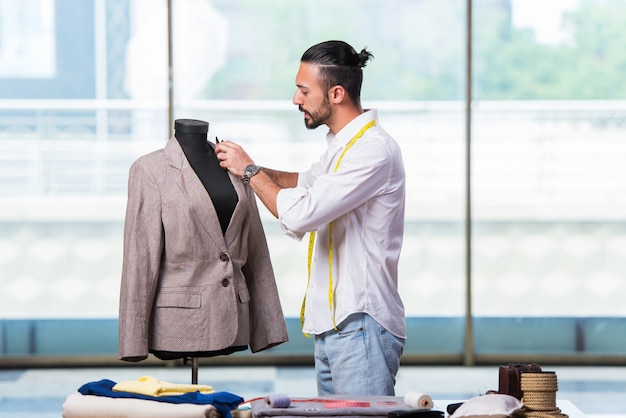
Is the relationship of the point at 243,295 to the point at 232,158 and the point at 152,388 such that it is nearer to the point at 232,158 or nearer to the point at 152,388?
the point at 232,158

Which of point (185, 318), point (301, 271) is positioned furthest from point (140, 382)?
point (301, 271)

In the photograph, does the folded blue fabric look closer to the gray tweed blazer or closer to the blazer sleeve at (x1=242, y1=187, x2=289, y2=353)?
the gray tweed blazer

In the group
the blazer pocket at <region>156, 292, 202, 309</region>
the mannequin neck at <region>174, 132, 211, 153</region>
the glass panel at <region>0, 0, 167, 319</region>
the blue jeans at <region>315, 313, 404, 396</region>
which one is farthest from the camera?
the glass panel at <region>0, 0, 167, 319</region>

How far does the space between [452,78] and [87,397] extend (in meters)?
3.88

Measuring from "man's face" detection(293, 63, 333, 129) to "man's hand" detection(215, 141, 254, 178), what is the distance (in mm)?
232

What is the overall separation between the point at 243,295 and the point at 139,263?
33cm

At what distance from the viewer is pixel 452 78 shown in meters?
5.82

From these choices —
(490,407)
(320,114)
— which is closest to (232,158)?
(320,114)

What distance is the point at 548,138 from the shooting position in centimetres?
582

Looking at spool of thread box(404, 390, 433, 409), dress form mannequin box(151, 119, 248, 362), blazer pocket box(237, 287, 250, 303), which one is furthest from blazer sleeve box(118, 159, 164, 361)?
spool of thread box(404, 390, 433, 409)

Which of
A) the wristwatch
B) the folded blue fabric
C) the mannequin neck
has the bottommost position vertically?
the folded blue fabric

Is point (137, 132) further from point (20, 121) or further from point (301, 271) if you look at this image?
point (301, 271)

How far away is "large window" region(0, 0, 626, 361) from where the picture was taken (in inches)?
226

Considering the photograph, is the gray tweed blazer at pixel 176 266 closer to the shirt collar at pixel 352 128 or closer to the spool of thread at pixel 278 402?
the shirt collar at pixel 352 128
